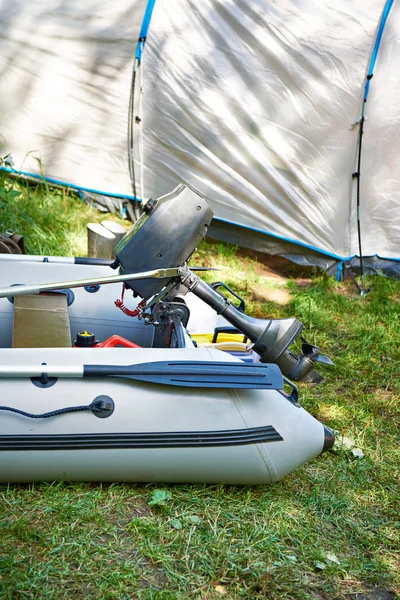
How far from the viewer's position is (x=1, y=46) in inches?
178

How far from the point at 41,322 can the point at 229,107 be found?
2.49m

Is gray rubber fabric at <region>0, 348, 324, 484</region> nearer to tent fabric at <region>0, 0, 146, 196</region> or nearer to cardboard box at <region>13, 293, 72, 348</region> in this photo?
cardboard box at <region>13, 293, 72, 348</region>

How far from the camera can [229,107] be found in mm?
4363

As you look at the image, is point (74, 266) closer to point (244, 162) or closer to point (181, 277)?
point (181, 277)

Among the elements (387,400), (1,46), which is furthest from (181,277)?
(1,46)

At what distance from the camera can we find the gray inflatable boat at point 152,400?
6.44ft

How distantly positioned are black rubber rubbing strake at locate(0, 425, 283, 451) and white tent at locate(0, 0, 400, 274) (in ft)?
8.76

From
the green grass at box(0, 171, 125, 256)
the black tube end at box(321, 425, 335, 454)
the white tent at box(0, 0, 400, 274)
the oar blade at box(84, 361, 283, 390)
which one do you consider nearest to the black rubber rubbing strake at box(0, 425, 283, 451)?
the oar blade at box(84, 361, 283, 390)

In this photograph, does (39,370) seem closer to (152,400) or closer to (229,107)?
(152,400)

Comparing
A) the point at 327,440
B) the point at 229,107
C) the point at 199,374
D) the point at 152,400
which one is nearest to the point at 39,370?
the point at 152,400

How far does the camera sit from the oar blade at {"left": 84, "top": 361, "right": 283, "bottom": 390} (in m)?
2.01

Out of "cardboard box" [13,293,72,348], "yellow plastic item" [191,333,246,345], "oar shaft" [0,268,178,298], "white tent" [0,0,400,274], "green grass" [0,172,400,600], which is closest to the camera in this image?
"green grass" [0,172,400,600]

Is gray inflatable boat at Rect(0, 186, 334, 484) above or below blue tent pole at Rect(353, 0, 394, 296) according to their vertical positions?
below

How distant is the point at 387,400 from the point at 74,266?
1.55 metres
